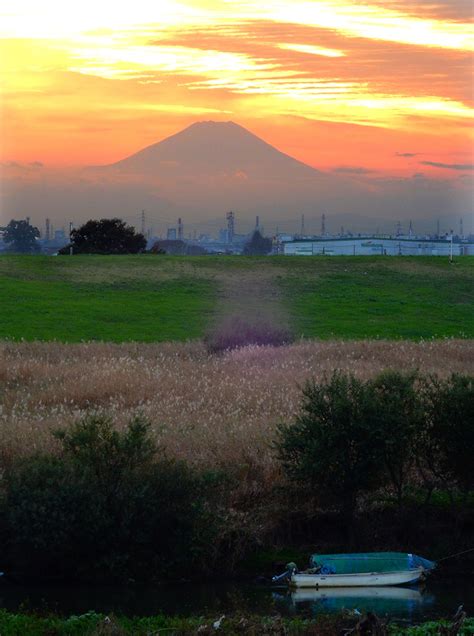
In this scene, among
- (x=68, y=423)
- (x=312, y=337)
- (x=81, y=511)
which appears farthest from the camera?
(x=312, y=337)

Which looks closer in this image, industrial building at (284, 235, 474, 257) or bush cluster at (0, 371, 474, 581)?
bush cluster at (0, 371, 474, 581)

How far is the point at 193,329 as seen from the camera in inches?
2330

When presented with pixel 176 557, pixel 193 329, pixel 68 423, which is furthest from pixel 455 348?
pixel 176 557

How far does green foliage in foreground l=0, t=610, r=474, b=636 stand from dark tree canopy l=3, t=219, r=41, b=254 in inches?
5919

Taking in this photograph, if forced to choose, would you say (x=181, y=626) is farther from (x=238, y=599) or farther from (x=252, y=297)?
(x=252, y=297)

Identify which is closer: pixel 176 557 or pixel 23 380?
pixel 176 557

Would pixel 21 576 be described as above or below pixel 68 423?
below

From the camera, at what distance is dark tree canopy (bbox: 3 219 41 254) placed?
168750 mm

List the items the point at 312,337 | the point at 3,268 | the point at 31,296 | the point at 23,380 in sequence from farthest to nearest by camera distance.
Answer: the point at 3,268, the point at 31,296, the point at 312,337, the point at 23,380

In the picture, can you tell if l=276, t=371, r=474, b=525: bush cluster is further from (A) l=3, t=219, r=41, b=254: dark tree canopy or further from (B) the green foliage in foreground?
(A) l=3, t=219, r=41, b=254: dark tree canopy

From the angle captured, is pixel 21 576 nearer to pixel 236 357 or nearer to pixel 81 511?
pixel 81 511

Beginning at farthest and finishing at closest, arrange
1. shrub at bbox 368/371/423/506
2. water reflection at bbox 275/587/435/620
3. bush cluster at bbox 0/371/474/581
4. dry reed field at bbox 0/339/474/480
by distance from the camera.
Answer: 1. dry reed field at bbox 0/339/474/480
2. shrub at bbox 368/371/423/506
3. bush cluster at bbox 0/371/474/581
4. water reflection at bbox 275/587/435/620

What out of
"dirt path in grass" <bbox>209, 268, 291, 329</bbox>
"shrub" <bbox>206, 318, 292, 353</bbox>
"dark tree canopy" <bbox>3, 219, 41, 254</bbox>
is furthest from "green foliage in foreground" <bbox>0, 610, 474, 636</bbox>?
"dark tree canopy" <bbox>3, 219, 41, 254</bbox>

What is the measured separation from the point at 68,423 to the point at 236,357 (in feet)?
48.9
